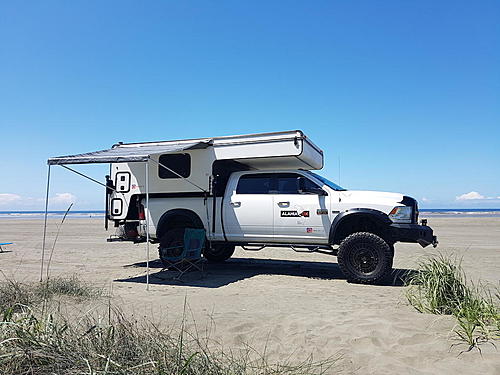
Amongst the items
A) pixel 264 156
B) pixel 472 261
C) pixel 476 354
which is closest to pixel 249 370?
pixel 476 354

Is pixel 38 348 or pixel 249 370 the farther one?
pixel 249 370

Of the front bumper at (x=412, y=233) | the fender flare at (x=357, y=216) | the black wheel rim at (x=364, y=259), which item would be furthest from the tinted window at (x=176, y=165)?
the front bumper at (x=412, y=233)

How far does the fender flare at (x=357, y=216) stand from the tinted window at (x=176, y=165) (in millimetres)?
3395

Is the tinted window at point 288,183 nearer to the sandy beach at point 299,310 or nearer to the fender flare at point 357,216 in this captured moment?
the fender flare at point 357,216

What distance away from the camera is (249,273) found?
8859mm

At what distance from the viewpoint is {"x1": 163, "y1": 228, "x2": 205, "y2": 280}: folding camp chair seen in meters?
8.09

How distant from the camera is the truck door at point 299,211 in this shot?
7961 mm

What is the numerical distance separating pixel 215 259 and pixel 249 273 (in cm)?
184

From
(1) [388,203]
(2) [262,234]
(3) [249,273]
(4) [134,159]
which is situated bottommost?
(3) [249,273]

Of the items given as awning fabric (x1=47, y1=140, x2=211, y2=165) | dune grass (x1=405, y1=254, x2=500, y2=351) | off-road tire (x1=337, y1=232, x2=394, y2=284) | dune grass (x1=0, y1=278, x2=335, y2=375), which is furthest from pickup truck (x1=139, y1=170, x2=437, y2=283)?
dune grass (x1=0, y1=278, x2=335, y2=375)

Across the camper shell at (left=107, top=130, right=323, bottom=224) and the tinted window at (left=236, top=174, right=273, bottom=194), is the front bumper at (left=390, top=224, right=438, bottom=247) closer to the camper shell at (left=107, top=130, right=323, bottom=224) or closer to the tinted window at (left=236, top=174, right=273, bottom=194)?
the camper shell at (left=107, top=130, right=323, bottom=224)

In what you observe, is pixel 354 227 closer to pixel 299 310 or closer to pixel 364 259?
pixel 364 259

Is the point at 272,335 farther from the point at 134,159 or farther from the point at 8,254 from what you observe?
the point at 8,254

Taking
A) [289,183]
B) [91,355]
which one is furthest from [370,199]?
[91,355]
